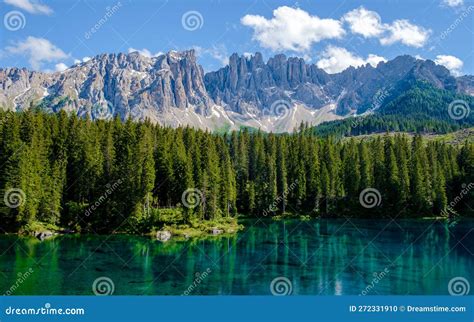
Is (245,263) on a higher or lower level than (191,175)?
lower

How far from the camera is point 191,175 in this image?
234 ft

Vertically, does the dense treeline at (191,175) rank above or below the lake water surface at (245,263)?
above

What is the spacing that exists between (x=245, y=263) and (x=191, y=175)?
29103 mm

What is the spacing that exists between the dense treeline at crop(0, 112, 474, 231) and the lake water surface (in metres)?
8.26

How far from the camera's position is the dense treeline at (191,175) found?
2525 inches

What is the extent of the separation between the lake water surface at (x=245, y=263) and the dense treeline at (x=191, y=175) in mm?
8258

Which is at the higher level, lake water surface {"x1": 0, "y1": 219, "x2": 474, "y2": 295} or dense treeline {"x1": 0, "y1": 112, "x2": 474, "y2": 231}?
dense treeline {"x1": 0, "y1": 112, "x2": 474, "y2": 231}

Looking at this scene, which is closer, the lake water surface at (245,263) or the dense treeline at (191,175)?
the lake water surface at (245,263)

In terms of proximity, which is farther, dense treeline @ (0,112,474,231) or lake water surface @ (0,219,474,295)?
dense treeline @ (0,112,474,231)

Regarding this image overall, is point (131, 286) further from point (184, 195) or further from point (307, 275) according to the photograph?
point (184, 195)

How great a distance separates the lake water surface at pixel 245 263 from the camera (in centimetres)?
3528

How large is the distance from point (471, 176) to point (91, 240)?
8720 cm

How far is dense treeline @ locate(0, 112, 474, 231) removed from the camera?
64.1 metres

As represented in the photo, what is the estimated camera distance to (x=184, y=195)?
7019cm
